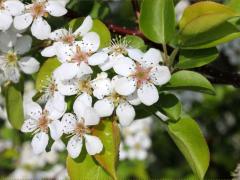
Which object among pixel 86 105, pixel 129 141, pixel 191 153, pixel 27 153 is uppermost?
pixel 86 105

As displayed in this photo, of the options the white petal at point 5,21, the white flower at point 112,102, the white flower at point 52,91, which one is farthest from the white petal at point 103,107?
the white petal at point 5,21

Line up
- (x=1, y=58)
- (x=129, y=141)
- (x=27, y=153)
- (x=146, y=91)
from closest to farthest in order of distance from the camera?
(x=146, y=91)
(x=1, y=58)
(x=129, y=141)
(x=27, y=153)

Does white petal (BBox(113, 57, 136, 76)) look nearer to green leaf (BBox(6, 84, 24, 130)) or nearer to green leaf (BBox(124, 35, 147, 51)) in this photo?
green leaf (BBox(124, 35, 147, 51))

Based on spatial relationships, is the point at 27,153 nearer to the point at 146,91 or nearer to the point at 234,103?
the point at 234,103

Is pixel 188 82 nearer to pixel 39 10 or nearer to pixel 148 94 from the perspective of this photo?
pixel 148 94

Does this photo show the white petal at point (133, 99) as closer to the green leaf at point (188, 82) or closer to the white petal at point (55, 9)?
the green leaf at point (188, 82)

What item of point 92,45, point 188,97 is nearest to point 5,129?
point 188,97

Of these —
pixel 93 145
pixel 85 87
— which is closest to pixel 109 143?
pixel 93 145

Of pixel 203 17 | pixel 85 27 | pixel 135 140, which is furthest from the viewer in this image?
pixel 135 140
